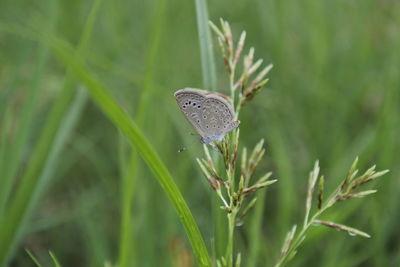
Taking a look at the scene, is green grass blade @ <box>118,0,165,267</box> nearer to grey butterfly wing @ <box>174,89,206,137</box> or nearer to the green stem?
grey butterfly wing @ <box>174,89,206,137</box>

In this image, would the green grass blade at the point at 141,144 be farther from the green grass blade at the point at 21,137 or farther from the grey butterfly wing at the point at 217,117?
the green grass blade at the point at 21,137

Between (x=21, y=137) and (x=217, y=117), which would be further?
(x=21, y=137)

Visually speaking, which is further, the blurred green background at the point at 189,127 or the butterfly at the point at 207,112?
the blurred green background at the point at 189,127

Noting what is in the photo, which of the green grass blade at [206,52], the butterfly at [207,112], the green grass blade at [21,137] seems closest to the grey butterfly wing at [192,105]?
the butterfly at [207,112]

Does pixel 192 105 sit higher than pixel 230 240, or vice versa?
pixel 192 105

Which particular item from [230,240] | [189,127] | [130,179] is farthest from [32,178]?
[189,127]

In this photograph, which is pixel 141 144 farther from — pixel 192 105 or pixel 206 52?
pixel 206 52

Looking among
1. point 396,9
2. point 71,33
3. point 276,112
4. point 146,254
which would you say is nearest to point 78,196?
point 146,254

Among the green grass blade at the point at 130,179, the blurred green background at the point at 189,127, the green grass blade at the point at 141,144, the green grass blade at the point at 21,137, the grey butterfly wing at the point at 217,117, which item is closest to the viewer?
the green grass blade at the point at 141,144
